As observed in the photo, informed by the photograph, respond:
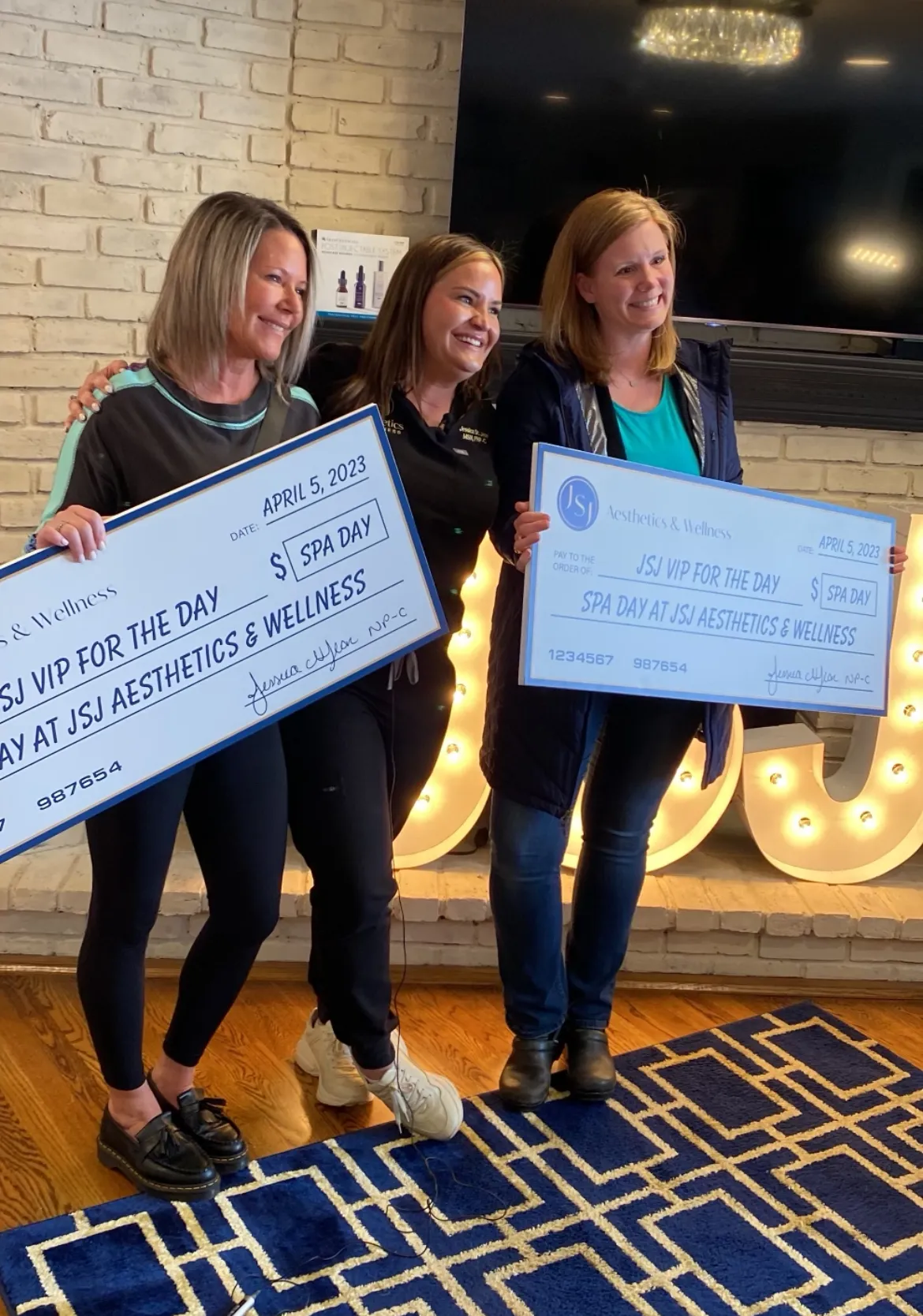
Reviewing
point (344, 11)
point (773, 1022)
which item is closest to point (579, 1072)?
point (773, 1022)

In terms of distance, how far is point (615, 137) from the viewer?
232cm

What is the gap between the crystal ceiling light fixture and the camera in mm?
2293

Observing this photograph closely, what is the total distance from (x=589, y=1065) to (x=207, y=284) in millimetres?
1281

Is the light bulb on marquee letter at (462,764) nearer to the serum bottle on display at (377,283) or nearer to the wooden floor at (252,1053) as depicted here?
the wooden floor at (252,1053)

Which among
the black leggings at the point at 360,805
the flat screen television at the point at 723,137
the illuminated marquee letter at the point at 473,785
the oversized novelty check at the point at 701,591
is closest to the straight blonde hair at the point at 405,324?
the oversized novelty check at the point at 701,591

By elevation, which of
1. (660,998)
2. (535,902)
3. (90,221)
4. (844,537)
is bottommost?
(660,998)

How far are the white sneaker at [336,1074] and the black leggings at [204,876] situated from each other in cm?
30

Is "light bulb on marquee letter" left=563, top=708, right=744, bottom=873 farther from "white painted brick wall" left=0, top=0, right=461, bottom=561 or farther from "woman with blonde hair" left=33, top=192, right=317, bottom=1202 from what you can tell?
"white painted brick wall" left=0, top=0, right=461, bottom=561

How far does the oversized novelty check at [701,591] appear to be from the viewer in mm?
1606

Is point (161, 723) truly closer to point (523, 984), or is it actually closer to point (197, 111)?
point (523, 984)

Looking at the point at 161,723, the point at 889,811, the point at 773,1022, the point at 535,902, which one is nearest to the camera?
the point at 161,723

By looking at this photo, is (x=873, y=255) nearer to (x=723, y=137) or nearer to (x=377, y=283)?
(x=723, y=137)

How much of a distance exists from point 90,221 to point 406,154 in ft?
2.09

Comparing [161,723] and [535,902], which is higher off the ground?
[161,723]
